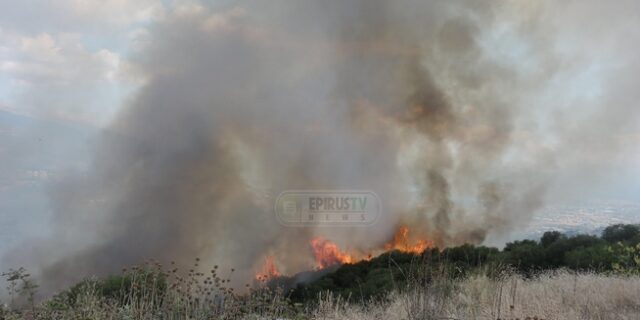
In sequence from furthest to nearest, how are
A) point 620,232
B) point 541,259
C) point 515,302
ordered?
point 620,232 < point 541,259 < point 515,302

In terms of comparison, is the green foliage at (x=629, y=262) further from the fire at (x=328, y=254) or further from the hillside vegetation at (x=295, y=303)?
the fire at (x=328, y=254)

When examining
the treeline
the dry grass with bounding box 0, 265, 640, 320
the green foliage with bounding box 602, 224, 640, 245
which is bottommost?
the dry grass with bounding box 0, 265, 640, 320

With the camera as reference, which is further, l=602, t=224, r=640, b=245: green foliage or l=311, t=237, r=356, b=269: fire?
l=311, t=237, r=356, b=269: fire

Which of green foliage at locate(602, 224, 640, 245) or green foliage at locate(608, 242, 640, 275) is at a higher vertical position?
green foliage at locate(602, 224, 640, 245)

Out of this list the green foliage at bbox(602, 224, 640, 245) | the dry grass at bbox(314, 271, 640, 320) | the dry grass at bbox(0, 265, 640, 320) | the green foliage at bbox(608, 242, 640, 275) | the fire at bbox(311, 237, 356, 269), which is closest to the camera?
the dry grass at bbox(0, 265, 640, 320)

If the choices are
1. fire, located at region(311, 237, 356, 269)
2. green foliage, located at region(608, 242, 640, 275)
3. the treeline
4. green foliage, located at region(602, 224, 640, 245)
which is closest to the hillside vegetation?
green foliage, located at region(608, 242, 640, 275)

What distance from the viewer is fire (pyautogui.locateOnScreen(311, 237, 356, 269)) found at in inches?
1752

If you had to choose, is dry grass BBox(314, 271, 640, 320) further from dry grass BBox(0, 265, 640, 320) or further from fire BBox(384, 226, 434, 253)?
fire BBox(384, 226, 434, 253)

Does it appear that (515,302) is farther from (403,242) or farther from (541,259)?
(403,242)

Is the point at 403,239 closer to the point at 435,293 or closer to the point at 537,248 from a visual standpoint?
the point at 537,248

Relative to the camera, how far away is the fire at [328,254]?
146 feet

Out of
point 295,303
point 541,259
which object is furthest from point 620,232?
point 295,303

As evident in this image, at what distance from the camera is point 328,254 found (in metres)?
46.6

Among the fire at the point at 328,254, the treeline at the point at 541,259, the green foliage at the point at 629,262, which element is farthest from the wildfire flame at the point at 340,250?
the green foliage at the point at 629,262
